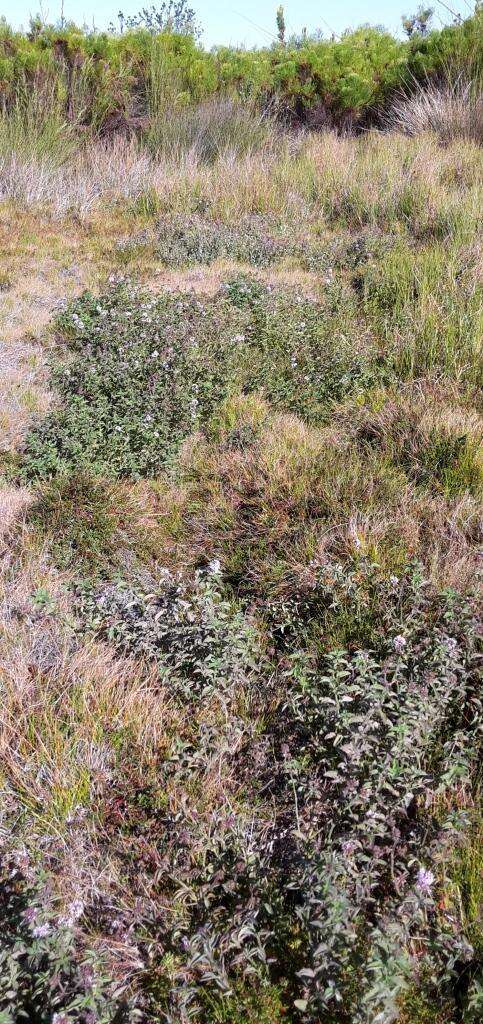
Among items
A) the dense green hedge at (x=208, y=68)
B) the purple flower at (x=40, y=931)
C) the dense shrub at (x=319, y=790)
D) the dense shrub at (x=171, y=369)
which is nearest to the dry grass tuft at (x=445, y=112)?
the dense green hedge at (x=208, y=68)

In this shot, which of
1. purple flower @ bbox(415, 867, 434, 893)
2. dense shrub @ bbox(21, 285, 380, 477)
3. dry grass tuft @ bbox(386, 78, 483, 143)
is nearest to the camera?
purple flower @ bbox(415, 867, 434, 893)

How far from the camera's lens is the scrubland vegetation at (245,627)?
178cm

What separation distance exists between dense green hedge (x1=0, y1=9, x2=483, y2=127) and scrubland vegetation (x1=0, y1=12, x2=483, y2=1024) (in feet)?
11.1

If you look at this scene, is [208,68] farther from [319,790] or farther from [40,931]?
[40,931]

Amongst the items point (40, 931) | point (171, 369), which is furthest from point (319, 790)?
point (171, 369)

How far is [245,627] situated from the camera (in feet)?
8.80

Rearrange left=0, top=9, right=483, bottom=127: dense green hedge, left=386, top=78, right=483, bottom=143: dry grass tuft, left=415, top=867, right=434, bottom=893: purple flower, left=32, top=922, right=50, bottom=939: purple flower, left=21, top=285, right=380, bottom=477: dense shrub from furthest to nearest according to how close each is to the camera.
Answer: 1. left=0, top=9, right=483, bottom=127: dense green hedge
2. left=386, top=78, right=483, bottom=143: dry grass tuft
3. left=21, top=285, right=380, bottom=477: dense shrub
4. left=415, top=867, right=434, bottom=893: purple flower
5. left=32, top=922, right=50, bottom=939: purple flower

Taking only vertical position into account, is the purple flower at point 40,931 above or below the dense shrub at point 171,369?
below

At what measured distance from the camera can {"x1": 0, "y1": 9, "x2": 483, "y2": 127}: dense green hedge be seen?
8.77 metres

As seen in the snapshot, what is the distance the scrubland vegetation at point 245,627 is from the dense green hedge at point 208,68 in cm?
337

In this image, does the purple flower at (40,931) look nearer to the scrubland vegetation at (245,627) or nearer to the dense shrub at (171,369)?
the scrubland vegetation at (245,627)

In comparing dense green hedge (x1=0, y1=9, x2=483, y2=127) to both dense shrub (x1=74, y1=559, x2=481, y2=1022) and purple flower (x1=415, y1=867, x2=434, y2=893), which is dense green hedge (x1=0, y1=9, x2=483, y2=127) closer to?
dense shrub (x1=74, y1=559, x2=481, y2=1022)

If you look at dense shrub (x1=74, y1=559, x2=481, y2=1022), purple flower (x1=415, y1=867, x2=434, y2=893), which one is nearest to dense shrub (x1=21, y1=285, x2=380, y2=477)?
dense shrub (x1=74, y1=559, x2=481, y2=1022)

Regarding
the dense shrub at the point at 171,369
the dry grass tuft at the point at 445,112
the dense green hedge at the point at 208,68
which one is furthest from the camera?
the dense green hedge at the point at 208,68
